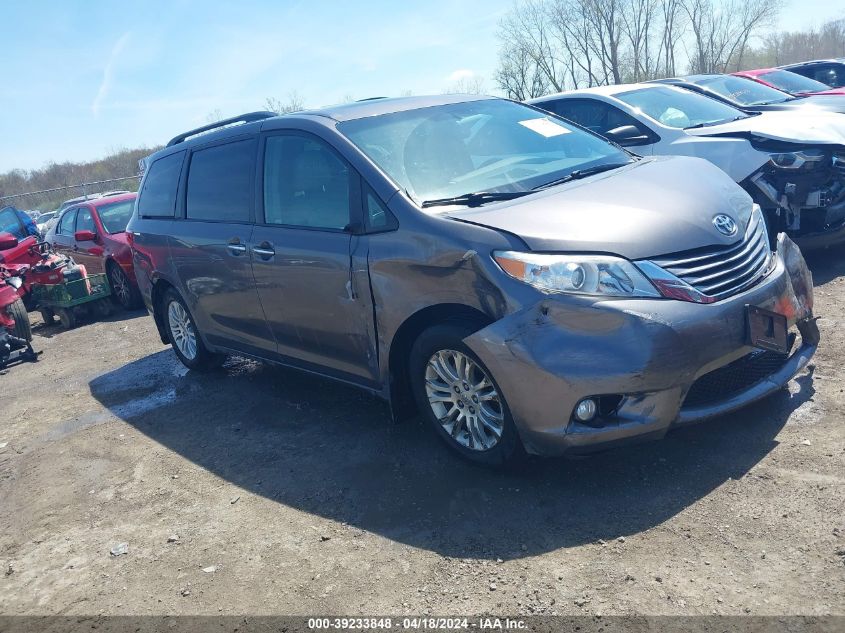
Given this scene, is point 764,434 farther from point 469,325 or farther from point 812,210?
point 812,210

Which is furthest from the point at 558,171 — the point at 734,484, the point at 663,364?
the point at 734,484

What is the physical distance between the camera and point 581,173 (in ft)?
14.0

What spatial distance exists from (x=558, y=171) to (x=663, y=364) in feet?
5.19

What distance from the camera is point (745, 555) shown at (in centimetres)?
285

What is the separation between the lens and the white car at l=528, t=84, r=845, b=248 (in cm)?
623

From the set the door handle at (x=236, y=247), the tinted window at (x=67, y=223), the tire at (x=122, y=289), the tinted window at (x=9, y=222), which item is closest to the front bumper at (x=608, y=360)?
the door handle at (x=236, y=247)

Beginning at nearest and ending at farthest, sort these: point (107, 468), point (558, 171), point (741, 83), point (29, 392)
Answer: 1. point (558, 171)
2. point (107, 468)
3. point (29, 392)
4. point (741, 83)

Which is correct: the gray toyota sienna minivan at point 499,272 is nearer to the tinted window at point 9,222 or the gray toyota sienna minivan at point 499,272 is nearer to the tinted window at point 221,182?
the tinted window at point 221,182

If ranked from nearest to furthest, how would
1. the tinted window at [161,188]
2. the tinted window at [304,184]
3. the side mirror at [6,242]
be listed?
the tinted window at [304,184] → the tinted window at [161,188] → the side mirror at [6,242]

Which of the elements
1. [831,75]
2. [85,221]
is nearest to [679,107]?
[85,221]

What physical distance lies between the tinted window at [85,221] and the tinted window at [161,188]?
214 inches

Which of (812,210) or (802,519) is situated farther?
(812,210)

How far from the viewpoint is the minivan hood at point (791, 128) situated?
6391mm

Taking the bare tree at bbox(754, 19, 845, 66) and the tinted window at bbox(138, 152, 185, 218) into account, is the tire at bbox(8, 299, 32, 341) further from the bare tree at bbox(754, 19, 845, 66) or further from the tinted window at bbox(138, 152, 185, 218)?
the bare tree at bbox(754, 19, 845, 66)
